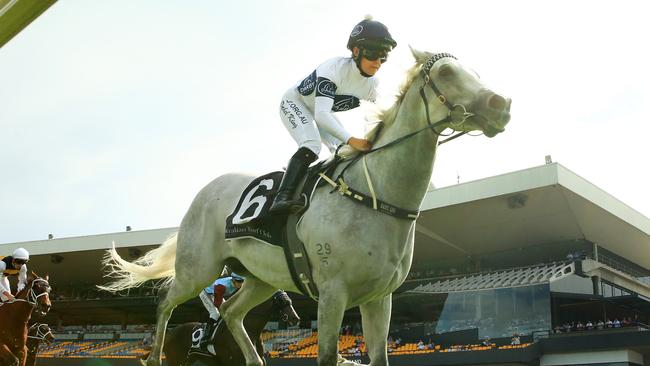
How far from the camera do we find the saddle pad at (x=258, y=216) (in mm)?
4719

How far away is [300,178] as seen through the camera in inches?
186

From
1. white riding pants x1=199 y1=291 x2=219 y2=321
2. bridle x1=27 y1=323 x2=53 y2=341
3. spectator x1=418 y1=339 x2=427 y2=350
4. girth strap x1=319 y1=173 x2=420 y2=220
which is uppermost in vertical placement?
spectator x1=418 y1=339 x2=427 y2=350

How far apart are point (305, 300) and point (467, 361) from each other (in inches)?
447

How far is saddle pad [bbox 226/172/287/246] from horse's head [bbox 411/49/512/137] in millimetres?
1263

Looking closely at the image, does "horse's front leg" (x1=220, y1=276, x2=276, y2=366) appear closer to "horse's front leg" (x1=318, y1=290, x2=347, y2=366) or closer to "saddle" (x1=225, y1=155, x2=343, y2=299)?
"saddle" (x1=225, y1=155, x2=343, y2=299)

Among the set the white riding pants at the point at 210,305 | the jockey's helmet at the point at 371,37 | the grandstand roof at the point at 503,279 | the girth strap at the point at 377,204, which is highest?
the grandstand roof at the point at 503,279

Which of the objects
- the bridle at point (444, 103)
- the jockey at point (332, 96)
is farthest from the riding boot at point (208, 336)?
the bridle at point (444, 103)

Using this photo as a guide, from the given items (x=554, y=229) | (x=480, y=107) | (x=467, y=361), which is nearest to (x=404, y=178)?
(x=480, y=107)

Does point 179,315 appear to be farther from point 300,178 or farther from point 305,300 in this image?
point 300,178

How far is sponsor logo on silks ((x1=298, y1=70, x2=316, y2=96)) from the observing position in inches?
191

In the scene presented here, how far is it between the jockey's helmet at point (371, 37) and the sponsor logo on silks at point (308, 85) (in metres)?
0.37

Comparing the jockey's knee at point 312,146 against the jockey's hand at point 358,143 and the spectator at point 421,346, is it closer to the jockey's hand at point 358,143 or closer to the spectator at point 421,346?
the jockey's hand at point 358,143

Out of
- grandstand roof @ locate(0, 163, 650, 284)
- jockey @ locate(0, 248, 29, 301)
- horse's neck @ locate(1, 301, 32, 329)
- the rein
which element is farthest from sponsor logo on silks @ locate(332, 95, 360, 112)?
grandstand roof @ locate(0, 163, 650, 284)

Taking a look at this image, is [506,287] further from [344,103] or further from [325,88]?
[325,88]
